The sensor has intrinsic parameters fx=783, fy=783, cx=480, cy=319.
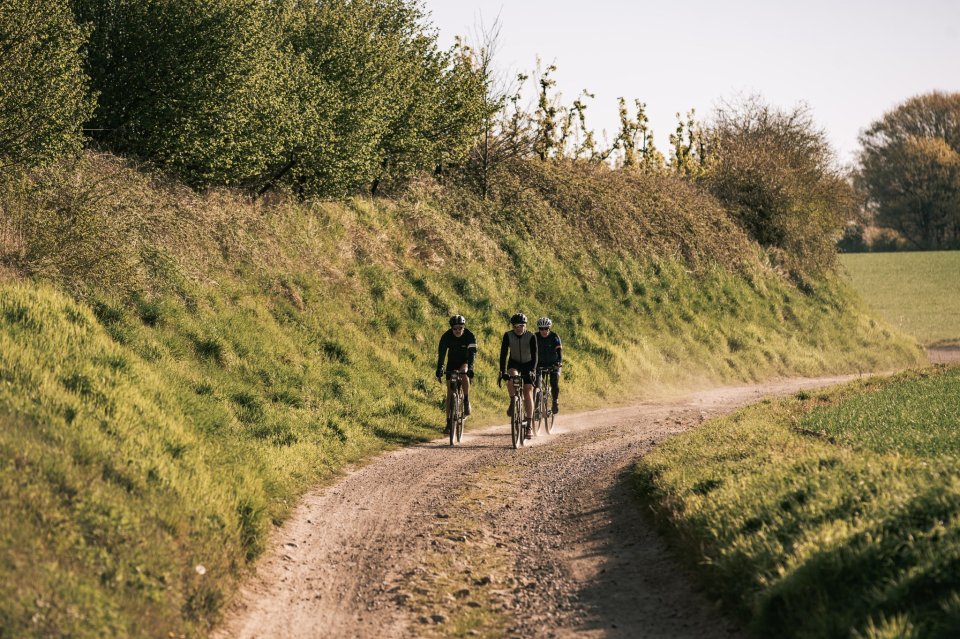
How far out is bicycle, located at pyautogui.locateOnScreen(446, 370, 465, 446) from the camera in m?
14.1

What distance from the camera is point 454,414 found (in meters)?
14.1

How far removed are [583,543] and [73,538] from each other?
189 inches

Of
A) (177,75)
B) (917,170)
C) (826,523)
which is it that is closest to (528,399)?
(826,523)

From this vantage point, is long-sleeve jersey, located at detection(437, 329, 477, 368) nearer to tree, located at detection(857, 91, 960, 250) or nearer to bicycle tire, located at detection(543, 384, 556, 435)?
bicycle tire, located at detection(543, 384, 556, 435)

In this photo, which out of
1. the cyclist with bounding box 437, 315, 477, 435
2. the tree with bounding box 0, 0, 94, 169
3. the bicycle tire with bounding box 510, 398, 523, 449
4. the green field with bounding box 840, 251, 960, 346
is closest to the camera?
the tree with bounding box 0, 0, 94, 169

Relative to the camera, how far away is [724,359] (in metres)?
28.5

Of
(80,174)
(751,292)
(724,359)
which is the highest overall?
(80,174)

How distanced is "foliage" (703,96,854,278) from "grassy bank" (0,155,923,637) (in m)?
2.83

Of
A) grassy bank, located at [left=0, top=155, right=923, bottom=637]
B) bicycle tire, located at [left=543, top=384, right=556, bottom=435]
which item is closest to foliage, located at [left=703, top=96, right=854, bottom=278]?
grassy bank, located at [left=0, top=155, right=923, bottom=637]

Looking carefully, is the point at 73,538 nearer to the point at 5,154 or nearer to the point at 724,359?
the point at 5,154

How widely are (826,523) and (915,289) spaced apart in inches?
2356

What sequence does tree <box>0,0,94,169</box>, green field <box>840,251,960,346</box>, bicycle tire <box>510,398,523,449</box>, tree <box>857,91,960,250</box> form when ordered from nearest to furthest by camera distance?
tree <box>0,0,94,169</box> → bicycle tire <box>510,398,523,449</box> → green field <box>840,251,960,346</box> → tree <box>857,91,960,250</box>

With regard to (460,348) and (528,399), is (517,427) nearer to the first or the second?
(528,399)

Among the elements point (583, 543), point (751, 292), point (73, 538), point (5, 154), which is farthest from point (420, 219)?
point (73, 538)
